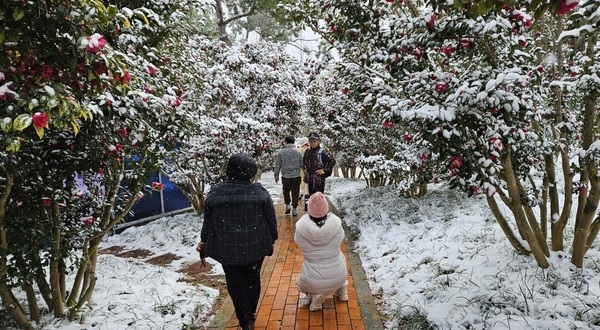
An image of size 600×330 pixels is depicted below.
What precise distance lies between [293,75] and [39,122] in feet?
30.5

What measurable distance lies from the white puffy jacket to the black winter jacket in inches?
19.4

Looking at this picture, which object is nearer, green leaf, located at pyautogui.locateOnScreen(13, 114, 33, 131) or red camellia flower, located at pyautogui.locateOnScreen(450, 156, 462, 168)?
green leaf, located at pyautogui.locateOnScreen(13, 114, 33, 131)

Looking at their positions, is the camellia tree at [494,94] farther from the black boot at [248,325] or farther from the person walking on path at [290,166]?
the person walking on path at [290,166]

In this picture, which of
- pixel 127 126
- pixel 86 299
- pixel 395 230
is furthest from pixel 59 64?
pixel 395 230

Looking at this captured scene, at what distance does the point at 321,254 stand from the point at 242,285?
2.81 feet

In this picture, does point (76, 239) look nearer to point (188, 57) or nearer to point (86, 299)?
point (86, 299)

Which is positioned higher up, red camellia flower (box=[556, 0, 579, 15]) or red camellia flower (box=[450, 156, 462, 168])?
red camellia flower (box=[556, 0, 579, 15])

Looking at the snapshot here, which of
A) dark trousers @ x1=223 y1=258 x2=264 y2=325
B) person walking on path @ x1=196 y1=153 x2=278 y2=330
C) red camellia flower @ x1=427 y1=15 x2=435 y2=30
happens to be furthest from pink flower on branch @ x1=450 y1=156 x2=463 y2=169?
dark trousers @ x1=223 y1=258 x2=264 y2=325

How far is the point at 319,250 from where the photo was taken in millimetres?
3791

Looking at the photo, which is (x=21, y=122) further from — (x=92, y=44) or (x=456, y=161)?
(x=456, y=161)

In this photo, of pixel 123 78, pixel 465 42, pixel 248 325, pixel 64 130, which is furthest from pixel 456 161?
pixel 64 130

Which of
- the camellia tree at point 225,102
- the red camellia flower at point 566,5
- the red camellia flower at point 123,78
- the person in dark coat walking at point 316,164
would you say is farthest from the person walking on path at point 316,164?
the red camellia flower at point 566,5

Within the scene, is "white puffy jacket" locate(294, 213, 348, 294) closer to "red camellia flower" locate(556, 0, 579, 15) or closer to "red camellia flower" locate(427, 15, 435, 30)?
"red camellia flower" locate(427, 15, 435, 30)

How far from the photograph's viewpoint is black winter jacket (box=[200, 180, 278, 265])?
3.35 m
